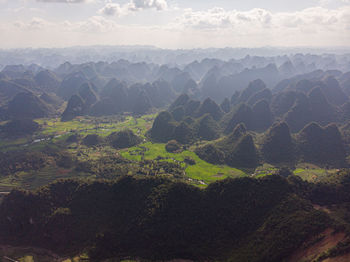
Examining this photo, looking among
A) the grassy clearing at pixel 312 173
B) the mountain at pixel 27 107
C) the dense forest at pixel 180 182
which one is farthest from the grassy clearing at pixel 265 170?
the mountain at pixel 27 107

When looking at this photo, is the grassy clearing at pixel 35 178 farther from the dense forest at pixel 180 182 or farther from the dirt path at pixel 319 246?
the dirt path at pixel 319 246

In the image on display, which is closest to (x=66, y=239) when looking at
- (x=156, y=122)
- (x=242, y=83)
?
(x=156, y=122)

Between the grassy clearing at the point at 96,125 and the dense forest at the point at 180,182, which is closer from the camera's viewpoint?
the dense forest at the point at 180,182

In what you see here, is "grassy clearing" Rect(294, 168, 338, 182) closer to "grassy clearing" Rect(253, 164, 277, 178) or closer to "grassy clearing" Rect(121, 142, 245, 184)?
"grassy clearing" Rect(253, 164, 277, 178)

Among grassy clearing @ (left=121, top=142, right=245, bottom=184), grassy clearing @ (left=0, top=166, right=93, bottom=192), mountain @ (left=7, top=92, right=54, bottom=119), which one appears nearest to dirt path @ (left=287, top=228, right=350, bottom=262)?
grassy clearing @ (left=121, top=142, right=245, bottom=184)

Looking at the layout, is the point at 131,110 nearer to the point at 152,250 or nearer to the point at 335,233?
the point at 152,250

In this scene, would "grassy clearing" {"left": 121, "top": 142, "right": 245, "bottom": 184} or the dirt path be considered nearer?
the dirt path

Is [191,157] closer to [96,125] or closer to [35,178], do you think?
[35,178]

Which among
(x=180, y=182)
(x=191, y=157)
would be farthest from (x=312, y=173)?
(x=180, y=182)

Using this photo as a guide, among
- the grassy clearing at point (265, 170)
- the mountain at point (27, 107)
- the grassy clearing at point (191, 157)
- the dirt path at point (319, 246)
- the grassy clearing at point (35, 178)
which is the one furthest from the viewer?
the mountain at point (27, 107)
